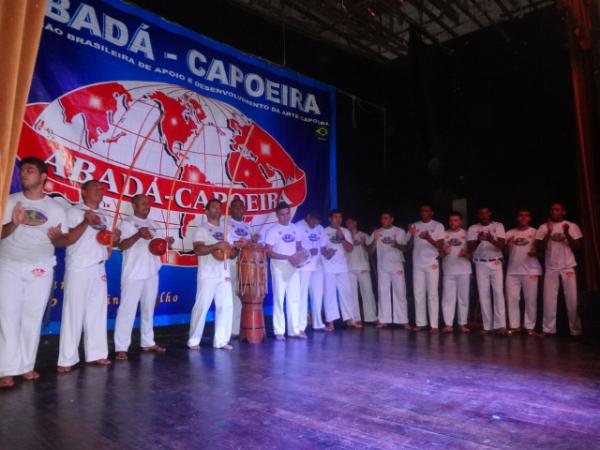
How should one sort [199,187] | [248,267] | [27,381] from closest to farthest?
1. [27,381]
2. [248,267]
3. [199,187]

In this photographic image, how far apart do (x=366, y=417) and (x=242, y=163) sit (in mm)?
3991

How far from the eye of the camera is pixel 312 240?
595cm

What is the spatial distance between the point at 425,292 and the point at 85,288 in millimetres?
4146

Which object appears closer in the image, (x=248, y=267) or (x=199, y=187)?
(x=248, y=267)

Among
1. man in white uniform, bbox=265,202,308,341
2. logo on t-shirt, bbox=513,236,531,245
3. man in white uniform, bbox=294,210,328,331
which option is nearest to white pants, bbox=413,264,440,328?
logo on t-shirt, bbox=513,236,531,245

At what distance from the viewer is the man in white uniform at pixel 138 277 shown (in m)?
4.29

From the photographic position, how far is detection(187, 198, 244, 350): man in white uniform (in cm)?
463

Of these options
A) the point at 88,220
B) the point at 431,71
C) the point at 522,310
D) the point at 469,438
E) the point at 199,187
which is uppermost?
the point at 431,71

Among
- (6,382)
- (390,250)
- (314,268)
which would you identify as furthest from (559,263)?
(6,382)

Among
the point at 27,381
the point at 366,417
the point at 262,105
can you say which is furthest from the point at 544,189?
the point at 27,381

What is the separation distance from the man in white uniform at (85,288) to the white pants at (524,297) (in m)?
4.56

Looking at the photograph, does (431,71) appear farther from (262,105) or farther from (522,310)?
(522,310)

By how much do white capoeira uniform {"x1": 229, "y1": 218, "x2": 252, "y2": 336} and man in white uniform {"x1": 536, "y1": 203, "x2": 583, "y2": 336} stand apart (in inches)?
137

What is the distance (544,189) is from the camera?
632cm
